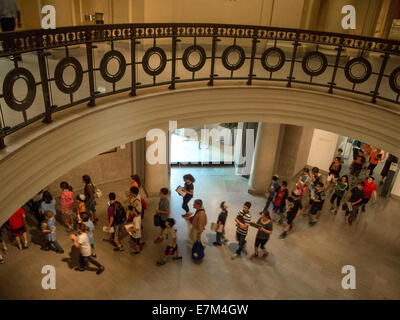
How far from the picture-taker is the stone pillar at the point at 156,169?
1099cm

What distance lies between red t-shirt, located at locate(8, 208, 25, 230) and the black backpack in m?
2.03

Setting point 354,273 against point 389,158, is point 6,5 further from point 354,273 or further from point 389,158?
point 389,158

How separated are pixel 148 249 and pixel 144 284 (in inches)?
46.4

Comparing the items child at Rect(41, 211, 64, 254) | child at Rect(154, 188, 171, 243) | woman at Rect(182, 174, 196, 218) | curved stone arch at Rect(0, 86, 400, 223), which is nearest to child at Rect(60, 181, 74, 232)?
child at Rect(41, 211, 64, 254)

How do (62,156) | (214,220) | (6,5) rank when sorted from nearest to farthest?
(62,156) < (6,5) < (214,220)

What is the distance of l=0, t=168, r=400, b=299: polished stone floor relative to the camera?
792 cm

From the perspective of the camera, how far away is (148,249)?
9125 millimetres

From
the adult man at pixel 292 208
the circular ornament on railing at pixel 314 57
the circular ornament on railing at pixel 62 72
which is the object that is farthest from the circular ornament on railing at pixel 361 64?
the circular ornament on railing at pixel 62 72

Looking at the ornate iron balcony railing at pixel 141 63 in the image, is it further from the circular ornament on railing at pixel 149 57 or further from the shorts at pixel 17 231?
the shorts at pixel 17 231

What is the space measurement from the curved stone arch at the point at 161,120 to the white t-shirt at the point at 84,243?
2331 millimetres

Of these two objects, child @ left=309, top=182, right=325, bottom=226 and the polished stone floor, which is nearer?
the polished stone floor

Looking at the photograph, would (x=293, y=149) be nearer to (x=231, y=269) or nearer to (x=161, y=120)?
(x=231, y=269)

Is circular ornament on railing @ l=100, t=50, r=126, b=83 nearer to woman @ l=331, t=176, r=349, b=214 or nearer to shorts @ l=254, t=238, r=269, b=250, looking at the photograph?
shorts @ l=254, t=238, r=269, b=250
